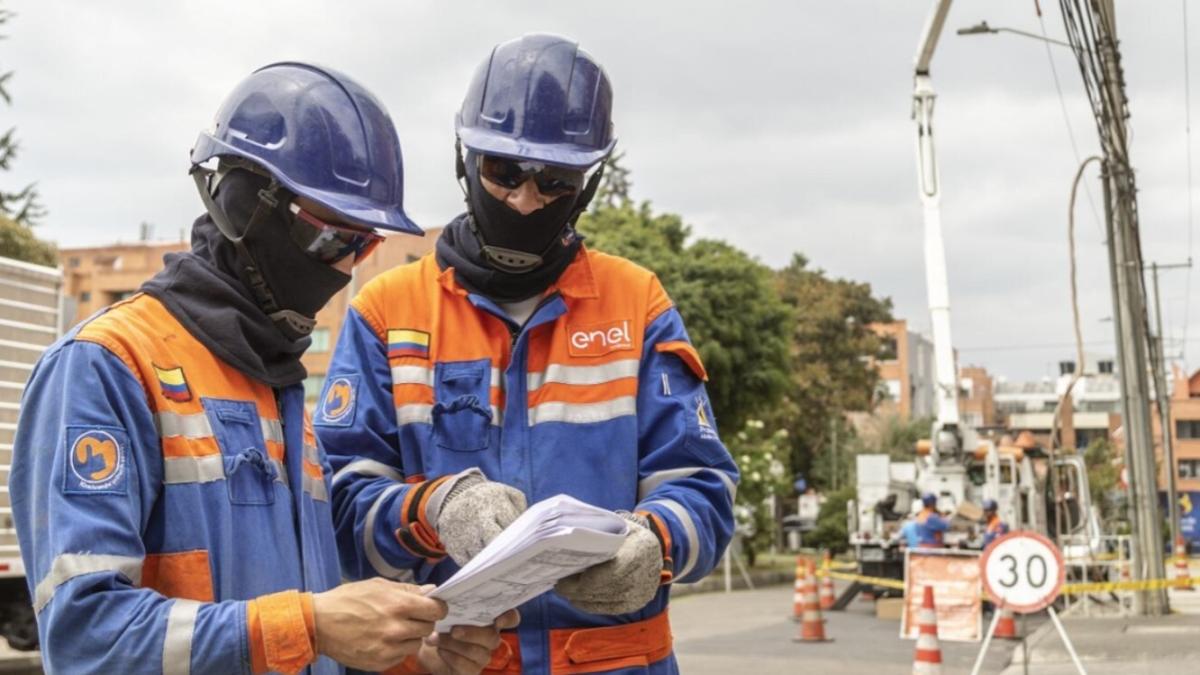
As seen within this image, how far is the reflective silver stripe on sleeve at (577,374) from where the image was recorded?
3418 millimetres

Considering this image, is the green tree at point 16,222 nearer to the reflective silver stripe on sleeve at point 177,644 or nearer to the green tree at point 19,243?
the green tree at point 19,243

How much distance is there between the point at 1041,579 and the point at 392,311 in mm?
9103

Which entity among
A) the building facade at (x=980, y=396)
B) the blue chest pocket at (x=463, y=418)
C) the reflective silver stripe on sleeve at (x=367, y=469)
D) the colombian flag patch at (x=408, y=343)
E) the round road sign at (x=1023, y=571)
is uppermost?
the building facade at (x=980, y=396)

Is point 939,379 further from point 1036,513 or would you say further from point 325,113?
point 325,113

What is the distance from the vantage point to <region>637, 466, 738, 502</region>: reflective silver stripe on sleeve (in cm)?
340

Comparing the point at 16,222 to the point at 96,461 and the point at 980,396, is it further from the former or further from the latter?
the point at 980,396

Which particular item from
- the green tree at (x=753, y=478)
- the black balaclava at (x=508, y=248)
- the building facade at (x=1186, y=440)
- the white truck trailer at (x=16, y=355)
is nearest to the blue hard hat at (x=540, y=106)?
the black balaclava at (x=508, y=248)

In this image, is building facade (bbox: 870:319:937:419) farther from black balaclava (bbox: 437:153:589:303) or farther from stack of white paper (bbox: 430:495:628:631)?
stack of white paper (bbox: 430:495:628:631)

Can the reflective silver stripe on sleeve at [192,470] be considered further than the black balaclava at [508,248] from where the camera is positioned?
No

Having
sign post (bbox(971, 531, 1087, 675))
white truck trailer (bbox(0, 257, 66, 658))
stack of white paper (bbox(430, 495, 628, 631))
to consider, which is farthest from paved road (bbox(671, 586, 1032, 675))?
A: stack of white paper (bbox(430, 495, 628, 631))

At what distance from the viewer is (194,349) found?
267 centimetres

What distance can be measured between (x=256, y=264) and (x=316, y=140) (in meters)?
0.27

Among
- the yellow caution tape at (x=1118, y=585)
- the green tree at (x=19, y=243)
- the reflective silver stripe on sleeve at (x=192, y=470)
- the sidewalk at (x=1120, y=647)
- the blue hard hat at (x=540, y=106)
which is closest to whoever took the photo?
the reflective silver stripe on sleeve at (x=192, y=470)

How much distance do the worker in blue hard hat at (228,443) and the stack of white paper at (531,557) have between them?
0.10m
